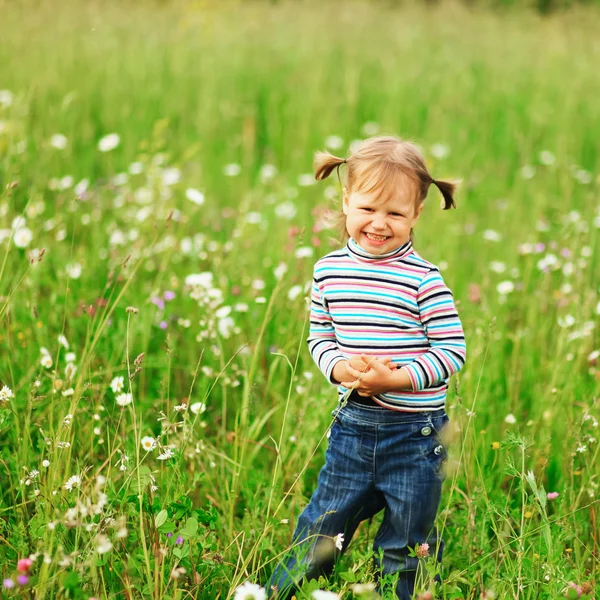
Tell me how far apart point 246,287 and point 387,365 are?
4.88 feet

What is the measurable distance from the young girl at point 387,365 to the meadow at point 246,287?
0.09m

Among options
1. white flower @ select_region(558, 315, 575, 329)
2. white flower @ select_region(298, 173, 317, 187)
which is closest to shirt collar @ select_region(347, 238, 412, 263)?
white flower @ select_region(558, 315, 575, 329)

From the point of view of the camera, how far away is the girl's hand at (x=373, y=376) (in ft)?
5.26

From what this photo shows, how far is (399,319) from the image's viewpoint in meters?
1.69

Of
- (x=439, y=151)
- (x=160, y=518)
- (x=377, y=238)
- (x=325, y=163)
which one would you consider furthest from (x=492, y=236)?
(x=160, y=518)

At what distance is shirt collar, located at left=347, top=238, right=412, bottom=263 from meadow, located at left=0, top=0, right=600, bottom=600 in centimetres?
21

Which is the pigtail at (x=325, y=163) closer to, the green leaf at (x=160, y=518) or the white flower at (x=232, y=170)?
the green leaf at (x=160, y=518)

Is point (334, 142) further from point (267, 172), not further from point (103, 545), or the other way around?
point (103, 545)

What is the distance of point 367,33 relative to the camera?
786cm

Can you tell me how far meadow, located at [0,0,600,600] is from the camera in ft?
5.50

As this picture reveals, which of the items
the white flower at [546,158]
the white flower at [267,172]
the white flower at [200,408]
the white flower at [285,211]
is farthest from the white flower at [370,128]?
the white flower at [200,408]

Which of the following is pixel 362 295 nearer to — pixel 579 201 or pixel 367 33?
pixel 579 201

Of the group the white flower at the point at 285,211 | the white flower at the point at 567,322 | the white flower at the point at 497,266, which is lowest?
the white flower at the point at 567,322

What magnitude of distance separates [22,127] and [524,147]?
2.95 meters
